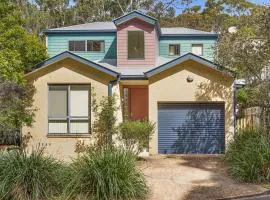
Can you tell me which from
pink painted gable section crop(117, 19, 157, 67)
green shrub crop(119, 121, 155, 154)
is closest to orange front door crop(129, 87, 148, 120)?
pink painted gable section crop(117, 19, 157, 67)

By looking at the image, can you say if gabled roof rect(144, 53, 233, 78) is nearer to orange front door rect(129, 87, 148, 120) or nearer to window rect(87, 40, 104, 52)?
orange front door rect(129, 87, 148, 120)

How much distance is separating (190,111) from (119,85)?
139 inches

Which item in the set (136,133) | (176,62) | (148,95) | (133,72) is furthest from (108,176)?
(133,72)

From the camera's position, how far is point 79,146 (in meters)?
19.9

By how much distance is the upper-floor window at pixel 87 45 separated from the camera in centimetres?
2570

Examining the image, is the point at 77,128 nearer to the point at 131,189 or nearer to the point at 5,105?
the point at 5,105

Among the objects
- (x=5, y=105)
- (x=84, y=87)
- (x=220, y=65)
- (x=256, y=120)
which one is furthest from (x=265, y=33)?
(x=5, y=105)

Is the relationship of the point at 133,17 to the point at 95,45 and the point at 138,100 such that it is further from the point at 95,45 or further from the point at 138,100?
the point at 138,100

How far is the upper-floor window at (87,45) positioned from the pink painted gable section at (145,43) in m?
2.49

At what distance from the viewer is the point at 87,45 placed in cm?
2589

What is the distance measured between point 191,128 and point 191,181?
284 inches

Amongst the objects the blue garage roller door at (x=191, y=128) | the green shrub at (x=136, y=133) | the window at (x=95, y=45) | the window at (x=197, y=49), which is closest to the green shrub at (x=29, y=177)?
the green shrub at (x=136, y=133)

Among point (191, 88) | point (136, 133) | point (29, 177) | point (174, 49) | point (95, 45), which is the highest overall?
point (95, 45)

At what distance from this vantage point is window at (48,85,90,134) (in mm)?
20125
